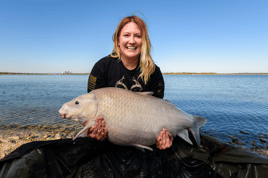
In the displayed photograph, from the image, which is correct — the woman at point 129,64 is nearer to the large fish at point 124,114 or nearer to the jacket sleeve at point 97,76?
the jacket sleeve at point 97,76

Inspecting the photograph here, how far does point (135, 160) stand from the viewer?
2.48 m

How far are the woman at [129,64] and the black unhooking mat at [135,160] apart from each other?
3.54ft

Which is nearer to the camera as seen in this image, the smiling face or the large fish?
the large fish

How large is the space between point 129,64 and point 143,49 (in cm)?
39

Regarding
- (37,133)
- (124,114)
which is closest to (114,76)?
(124,114)

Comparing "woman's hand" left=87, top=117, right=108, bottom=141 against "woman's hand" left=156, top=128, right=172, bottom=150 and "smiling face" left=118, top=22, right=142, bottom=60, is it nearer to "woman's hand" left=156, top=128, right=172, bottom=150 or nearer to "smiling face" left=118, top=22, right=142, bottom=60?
"woman's hand" left=156, top=128, right=172, bottom=150

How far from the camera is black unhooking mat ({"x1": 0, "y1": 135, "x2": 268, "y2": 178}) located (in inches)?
82.5

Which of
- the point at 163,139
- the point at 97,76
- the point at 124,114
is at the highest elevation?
the point at 97,76

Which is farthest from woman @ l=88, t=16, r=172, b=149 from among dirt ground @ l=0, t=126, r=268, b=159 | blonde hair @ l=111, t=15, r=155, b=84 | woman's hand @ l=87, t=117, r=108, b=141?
dirt ground @ l=0, t=126, r=268, b=159

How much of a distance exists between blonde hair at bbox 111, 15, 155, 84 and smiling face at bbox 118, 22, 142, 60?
77 millimetres

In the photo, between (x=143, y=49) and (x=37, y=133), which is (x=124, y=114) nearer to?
(x=143, y=49)

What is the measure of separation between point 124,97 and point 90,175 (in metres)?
1.32

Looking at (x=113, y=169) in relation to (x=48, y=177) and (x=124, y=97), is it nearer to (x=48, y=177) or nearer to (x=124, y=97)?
(x=48, y=177)

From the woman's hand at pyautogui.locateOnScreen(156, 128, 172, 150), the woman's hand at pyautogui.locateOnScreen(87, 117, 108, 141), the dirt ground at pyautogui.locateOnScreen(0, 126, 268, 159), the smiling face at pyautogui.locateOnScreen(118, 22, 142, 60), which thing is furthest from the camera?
the dirt ground at pyautogui.locateOnScreen(0, 126, 268, 159)
